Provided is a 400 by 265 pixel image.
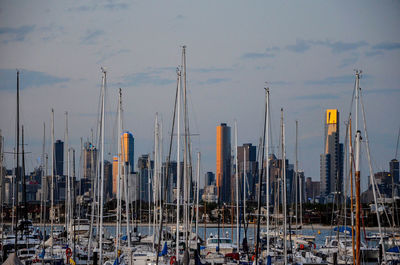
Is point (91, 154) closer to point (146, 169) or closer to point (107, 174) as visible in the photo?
point (146, 169)

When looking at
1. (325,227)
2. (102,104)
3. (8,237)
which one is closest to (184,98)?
(102,104)

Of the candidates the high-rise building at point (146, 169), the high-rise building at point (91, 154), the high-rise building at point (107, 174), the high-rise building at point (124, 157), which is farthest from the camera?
the high-rise building at point (107, 174)

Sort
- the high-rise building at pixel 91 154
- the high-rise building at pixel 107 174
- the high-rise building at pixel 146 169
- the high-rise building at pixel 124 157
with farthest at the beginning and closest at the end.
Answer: the high-rise building at pixel 107 174 < the high-rise building at pixel 146 169 < the high-rise building at pixel 91 154 < the high-rise building at pixel 124 157

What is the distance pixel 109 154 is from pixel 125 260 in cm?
871

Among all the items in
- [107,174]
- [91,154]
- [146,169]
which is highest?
[91,154]

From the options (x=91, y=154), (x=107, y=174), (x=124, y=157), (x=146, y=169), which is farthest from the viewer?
(x=107, y=174)

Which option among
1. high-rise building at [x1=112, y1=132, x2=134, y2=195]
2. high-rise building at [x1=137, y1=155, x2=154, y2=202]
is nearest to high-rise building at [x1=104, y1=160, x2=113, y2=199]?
high-rise building at [x1=112, y1=132, x2=134, y2=195]

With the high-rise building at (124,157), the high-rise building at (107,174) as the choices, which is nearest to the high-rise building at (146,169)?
the high-rise building at (124,157)

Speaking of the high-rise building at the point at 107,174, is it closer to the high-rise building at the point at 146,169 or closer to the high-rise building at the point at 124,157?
the high-rise building at the point at 124,157

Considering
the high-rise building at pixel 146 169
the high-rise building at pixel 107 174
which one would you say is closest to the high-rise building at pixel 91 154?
the high-rise building at pixel 107 174

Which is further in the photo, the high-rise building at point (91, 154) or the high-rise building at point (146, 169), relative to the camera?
the high-rise building at point (146, 169)

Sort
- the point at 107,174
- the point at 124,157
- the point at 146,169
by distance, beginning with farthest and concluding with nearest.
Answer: the point at 107,174 < the point at 146,169 < the point at 124,157

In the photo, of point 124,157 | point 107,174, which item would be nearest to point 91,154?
point 124,157

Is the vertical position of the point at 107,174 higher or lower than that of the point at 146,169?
lower
